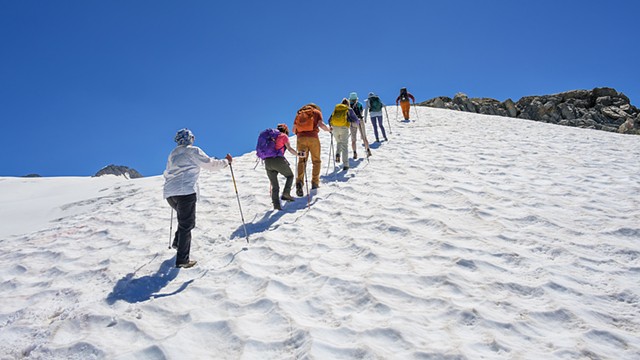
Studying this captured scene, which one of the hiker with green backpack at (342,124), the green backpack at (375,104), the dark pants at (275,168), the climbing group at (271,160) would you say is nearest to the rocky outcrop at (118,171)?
the green backpack at (375,104)

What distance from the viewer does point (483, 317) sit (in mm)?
3996

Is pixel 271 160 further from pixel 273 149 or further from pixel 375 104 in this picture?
pixel 375 104

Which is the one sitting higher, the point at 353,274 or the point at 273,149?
the point at 273,149

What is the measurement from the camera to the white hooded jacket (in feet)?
19.5

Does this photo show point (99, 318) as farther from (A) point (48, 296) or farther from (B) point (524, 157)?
(B) point (524, 157)

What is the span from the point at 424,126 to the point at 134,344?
63.9 ft

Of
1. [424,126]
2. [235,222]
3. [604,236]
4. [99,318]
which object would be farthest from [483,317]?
[424,126]

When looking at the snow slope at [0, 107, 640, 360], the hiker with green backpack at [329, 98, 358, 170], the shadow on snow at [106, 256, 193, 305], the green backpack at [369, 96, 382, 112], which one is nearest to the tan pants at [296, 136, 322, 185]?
the snow slope at [0, 107, 640, 360]

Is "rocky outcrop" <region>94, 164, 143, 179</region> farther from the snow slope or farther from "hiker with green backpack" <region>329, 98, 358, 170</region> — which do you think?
"hiker with green backpack" <region>329, 98, 358, 170</region>

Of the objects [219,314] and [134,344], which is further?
[219,314]

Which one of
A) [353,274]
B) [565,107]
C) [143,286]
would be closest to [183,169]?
[143,286]

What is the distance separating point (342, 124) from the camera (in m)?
11.4

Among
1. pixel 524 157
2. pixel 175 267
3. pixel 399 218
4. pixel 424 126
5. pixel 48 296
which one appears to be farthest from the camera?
pixel 424 126

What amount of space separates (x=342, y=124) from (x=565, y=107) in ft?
133
